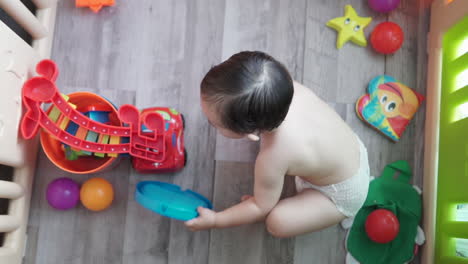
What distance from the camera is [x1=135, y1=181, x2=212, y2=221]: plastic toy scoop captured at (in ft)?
3.04

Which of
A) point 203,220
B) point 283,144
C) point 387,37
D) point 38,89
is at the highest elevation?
point 387,37

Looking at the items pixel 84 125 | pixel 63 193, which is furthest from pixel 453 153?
pixel 63 193

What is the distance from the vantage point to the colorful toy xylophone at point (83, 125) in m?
0.92

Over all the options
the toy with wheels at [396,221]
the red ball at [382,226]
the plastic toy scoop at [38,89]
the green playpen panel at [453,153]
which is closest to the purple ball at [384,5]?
the green playpen panel at [453,153]

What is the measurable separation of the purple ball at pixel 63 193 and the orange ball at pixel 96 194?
0.08 feet

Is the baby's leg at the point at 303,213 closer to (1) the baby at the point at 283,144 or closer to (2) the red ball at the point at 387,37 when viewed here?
(1) the baby at the point at 283,144

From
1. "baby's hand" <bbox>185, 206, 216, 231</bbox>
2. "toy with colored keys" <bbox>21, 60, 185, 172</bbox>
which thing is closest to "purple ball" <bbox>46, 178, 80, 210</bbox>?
"toy with colored keys" <bbox>21, 60, 185, 172</bbox>

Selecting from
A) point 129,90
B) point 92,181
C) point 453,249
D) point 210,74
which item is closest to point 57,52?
point 129,90

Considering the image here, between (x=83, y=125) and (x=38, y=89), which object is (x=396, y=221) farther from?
(x=38, y=89)

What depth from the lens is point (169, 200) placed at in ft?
3.18

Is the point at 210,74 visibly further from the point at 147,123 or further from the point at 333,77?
the point at 333,77

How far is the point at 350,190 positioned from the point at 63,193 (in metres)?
0.69

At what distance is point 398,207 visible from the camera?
3.54 ft

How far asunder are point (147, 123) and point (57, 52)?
0.39m
